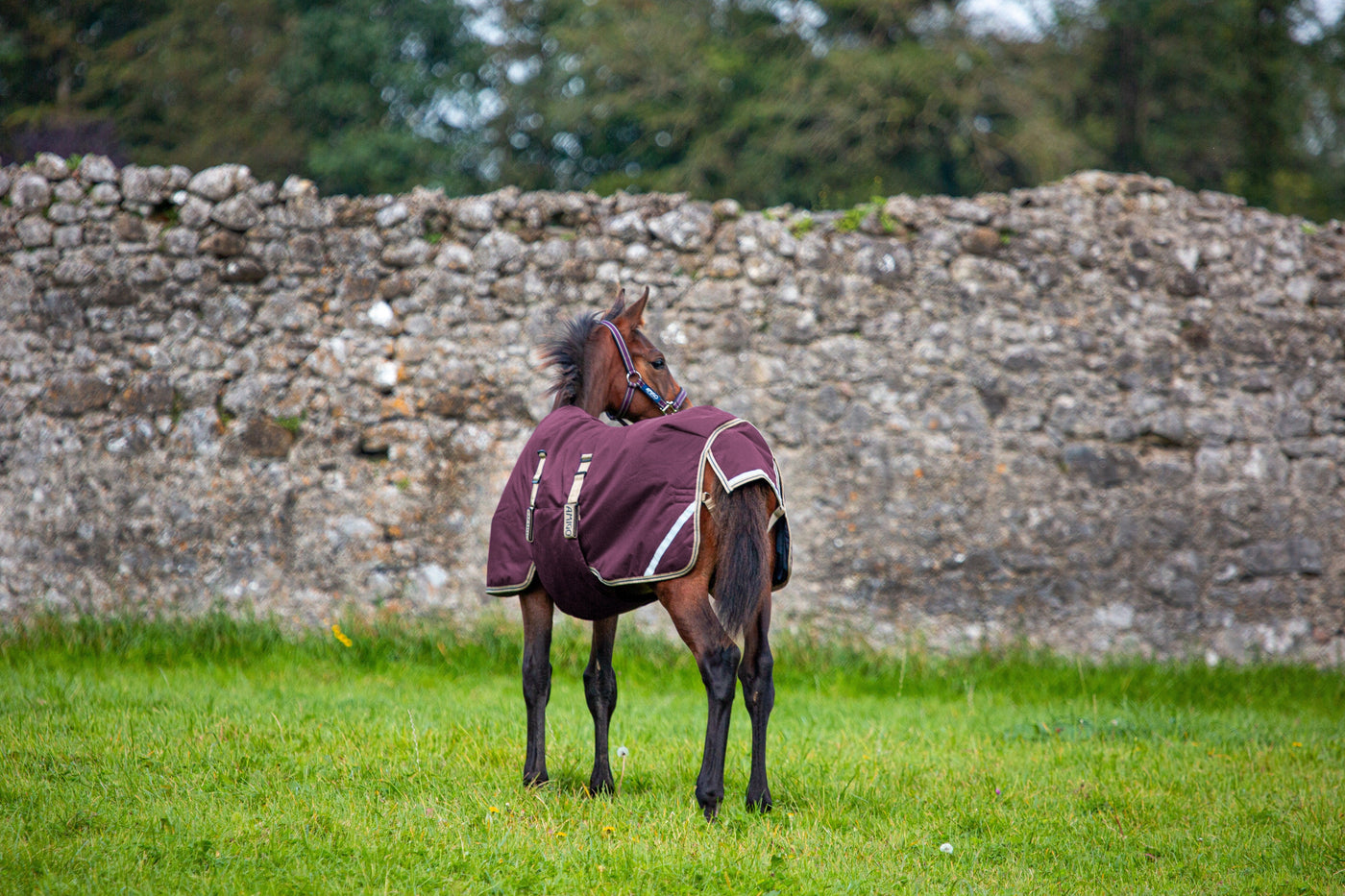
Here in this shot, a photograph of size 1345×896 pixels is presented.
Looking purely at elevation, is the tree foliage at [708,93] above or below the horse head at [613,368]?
above

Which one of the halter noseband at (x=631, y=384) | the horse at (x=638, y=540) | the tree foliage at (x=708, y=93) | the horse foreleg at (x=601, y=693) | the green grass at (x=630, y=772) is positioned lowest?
the green grass at (x=630, y=772)

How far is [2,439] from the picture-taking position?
723 cm

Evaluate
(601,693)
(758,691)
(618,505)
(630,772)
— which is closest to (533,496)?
(618,505)

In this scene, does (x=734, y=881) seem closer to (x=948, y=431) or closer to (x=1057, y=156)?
(x=948, y=431)

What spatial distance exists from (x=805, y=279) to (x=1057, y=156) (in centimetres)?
1060

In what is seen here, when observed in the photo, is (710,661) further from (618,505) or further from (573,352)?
(573,352)

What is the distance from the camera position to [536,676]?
13.6 ft

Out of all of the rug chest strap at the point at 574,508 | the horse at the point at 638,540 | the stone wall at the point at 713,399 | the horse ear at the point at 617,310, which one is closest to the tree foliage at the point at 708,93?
the stone wall at the point at 713,399

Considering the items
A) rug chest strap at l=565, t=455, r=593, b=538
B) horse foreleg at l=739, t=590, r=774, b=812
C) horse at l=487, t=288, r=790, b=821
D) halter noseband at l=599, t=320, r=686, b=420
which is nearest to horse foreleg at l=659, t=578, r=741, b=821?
horse at l=487, t=288, r=790, b=821

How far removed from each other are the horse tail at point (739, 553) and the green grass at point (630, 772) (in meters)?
0.77

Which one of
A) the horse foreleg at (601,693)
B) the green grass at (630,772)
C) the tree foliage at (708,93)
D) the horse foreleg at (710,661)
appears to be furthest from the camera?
the tree foliage at (708,93)

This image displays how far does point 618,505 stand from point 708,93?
49.8 ft

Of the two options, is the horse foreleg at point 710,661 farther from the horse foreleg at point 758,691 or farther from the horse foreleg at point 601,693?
the horse foreleg at point 601,693

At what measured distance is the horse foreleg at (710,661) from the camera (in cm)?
363
